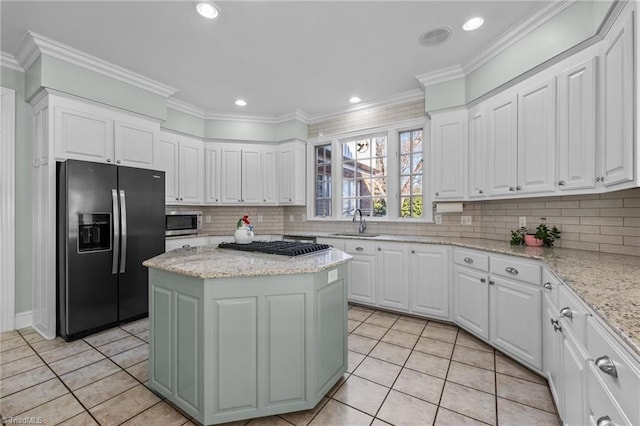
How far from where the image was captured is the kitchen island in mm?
1572

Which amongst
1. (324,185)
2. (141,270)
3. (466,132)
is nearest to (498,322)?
(466,132)

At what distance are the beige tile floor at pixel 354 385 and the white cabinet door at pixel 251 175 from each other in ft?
8.18

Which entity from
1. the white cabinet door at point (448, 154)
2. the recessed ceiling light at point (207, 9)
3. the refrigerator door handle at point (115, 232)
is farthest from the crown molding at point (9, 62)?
the white cabinet door at point (448, 154)

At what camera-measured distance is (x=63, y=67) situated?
9.16 feet

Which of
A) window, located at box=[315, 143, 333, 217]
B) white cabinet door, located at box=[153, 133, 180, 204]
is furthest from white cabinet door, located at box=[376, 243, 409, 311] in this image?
white cabinet door, located at box=[153, 133, 180, 204]

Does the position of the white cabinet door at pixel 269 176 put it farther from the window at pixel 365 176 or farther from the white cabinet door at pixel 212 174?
the window at pixel 365 176

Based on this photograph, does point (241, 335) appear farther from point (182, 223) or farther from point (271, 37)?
point (182, 223)

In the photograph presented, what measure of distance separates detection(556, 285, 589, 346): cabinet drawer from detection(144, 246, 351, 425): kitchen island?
3.85 ft

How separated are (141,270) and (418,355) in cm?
303

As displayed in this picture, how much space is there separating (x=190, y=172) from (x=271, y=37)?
252 centimetres

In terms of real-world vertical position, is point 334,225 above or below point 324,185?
below

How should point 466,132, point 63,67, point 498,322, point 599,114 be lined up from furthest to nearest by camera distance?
point 466,132 → point 63,67 → point 498,322 → point 599,114

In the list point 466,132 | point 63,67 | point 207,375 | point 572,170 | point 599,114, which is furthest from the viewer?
point 466,132

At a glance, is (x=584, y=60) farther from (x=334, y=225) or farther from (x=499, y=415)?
(x=334, y=225)
